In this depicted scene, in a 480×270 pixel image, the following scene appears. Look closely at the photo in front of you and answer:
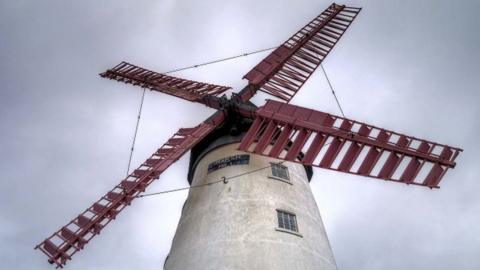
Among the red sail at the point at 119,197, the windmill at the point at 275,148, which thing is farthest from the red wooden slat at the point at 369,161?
the red sail at the point at 119,197

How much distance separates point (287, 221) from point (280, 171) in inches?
106

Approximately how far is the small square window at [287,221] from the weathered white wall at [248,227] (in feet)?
0.57

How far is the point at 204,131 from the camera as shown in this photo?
53.5 feet

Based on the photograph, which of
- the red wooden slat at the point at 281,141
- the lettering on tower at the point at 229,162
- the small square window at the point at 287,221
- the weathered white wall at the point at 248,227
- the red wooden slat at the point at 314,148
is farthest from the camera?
the lettering on tower at the point at 229,162

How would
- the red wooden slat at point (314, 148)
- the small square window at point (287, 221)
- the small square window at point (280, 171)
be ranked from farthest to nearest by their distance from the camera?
the small square window at point (280, 171)
the red wooden slat at point (314, 148)
the small square window at point (287, 221)

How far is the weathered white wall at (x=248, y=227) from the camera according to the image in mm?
11383

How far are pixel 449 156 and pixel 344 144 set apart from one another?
4.03 m

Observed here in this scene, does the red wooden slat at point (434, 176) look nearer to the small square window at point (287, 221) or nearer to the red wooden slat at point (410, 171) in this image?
the red wooden slat at point (410, 171)

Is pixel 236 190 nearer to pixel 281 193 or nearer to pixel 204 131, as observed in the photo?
pixel 281 193

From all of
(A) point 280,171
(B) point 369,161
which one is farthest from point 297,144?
(B) point 369,161

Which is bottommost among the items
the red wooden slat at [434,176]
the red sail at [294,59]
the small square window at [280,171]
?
the red wooden slat at [434,176]

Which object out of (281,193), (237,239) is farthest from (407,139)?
(237,239)

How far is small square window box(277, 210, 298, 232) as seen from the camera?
Result: 12.5 meters

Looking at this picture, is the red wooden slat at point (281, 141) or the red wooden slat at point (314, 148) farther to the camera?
the red wooden slat at point (281, 141)
